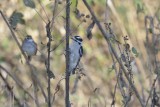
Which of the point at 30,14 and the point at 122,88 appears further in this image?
the point at 30,14

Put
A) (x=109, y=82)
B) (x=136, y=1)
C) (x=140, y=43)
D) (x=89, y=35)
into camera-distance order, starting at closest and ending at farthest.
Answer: (x=89, y=35) → (x=136, y=1) → (x=140, y=43) → (x=109, y=82)

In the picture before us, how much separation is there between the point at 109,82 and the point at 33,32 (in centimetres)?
102

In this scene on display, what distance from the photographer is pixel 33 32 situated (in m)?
6.29

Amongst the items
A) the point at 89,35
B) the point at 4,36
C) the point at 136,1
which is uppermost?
the point at 4,36

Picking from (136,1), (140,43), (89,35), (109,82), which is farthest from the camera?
(109,82)

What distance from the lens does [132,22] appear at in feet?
20.8

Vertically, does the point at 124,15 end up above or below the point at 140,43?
above

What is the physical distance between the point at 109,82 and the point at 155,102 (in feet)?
12.1

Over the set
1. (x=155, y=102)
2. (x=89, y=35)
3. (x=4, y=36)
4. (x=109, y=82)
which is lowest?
(x=155, y=102)

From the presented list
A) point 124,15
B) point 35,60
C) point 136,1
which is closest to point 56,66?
point 35,60

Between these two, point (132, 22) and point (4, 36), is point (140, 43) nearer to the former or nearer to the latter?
point (132, 22)

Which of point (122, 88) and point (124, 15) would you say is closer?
point (122, 88)

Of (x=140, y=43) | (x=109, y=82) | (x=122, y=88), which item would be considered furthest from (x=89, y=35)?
(x=109, y=82)

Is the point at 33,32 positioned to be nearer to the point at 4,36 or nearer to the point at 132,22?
the point at 4,36
